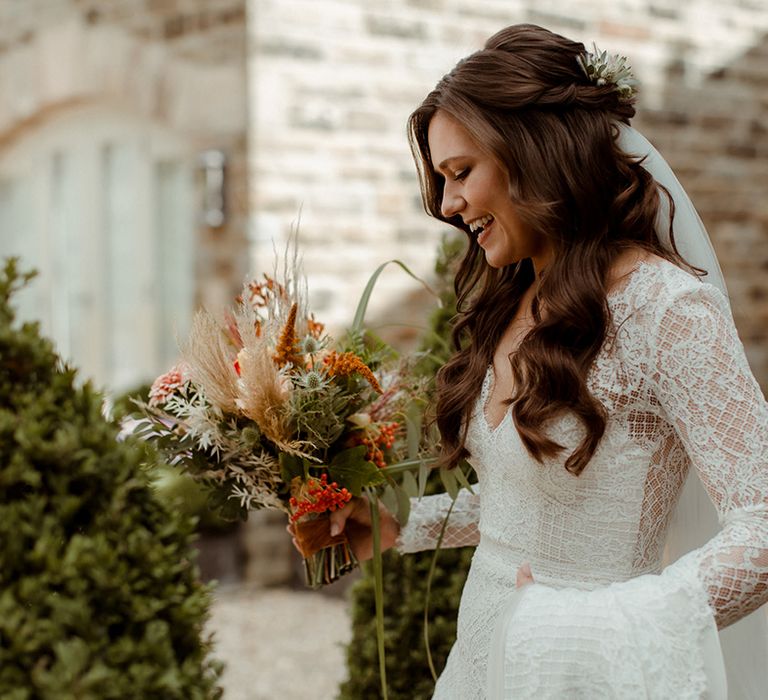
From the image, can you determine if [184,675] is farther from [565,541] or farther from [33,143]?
[33,143]

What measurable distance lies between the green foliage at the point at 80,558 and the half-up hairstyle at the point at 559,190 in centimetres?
63

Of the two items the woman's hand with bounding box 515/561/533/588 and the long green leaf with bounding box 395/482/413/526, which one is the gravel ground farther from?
the woman's hand with bounding box 515/561/533/588

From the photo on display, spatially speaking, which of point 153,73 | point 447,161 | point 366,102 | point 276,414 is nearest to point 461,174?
point 447,161

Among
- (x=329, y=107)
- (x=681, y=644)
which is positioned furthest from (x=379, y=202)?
(x=681, y=644)

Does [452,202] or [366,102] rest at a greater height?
[366,102]

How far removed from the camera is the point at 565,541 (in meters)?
1.80

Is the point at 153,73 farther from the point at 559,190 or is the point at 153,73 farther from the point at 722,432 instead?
the point at 722,432

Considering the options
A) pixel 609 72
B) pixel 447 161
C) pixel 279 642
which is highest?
pixel 609 72

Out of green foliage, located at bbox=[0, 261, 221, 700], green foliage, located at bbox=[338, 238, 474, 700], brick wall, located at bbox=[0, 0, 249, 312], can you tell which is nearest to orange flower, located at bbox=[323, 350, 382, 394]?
green foliage, located at bbox=[0, 261, 221, 700]

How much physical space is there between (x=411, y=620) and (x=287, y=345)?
1154mm

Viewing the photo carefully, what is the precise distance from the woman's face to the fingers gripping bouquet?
1.05ft

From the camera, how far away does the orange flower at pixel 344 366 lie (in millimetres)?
1889

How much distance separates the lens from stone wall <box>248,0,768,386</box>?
6293mm

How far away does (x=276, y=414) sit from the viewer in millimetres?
1855
